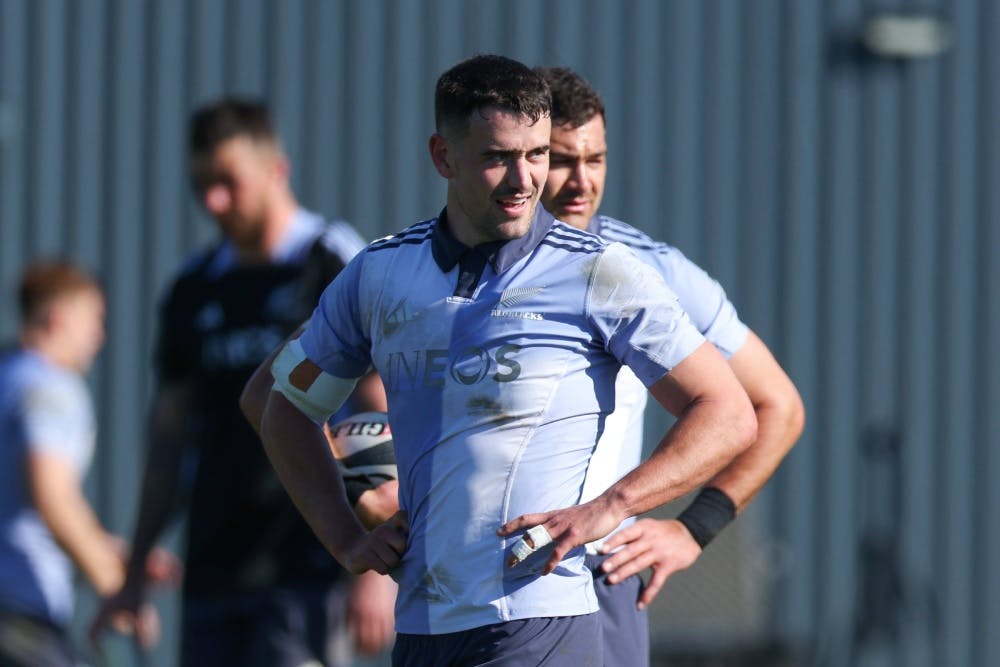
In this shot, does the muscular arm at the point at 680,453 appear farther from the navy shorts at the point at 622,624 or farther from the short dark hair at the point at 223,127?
the short dark hair at the point at 223,127

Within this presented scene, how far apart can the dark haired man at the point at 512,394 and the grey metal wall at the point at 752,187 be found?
224 inches

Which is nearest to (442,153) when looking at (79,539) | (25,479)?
(79,539)

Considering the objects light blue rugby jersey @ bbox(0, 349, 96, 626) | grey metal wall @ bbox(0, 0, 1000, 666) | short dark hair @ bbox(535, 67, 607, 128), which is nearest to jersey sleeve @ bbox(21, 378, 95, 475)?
light blue rugby jersey @ bbox(0, 349, 96, 626)

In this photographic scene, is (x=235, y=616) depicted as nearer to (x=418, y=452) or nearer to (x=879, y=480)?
(x=418, y=452)

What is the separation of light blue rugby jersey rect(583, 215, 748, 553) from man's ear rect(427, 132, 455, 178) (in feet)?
1.77

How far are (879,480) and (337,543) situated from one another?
610 cm

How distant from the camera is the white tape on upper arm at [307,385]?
3238mm

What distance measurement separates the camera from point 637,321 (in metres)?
2.93

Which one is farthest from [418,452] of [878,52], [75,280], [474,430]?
[878,52]

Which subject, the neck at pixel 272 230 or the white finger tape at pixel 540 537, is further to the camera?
the neck at pixel 272 230

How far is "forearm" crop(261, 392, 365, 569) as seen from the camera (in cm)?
322

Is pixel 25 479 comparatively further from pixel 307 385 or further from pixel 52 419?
pixel 307 385

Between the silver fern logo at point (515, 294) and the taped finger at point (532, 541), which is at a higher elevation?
the silver fern logo at point (515, 294)

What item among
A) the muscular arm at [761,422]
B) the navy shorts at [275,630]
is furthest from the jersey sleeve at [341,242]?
the muscular arm at [761,422]
